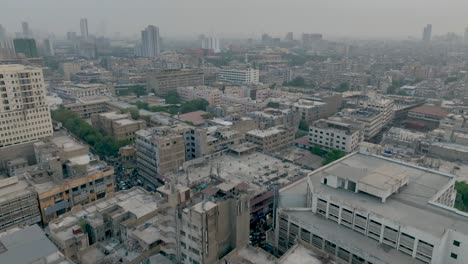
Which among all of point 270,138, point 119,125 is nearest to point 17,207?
point 119,125

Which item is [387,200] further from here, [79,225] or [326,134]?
[326,134]

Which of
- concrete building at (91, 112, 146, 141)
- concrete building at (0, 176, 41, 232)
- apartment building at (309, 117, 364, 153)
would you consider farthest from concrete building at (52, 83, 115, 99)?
apartment building at (309, 117, 364, 153)

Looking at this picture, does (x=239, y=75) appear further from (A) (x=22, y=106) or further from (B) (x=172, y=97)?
(A) (x=22, y=106)

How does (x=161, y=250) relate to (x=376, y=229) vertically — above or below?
below

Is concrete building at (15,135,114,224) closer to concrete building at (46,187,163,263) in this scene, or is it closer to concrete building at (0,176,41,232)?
concrete building at (0,176,41,232)

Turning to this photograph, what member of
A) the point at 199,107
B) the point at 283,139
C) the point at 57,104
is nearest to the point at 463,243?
the point at 283,139

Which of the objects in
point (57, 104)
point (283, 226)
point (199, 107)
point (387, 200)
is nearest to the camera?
point (387, 200)
